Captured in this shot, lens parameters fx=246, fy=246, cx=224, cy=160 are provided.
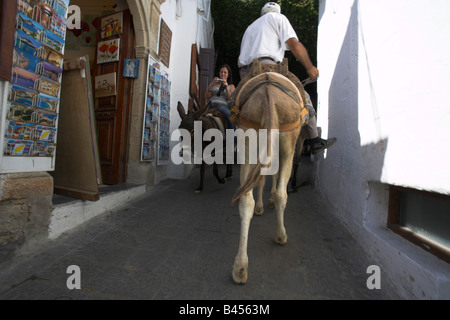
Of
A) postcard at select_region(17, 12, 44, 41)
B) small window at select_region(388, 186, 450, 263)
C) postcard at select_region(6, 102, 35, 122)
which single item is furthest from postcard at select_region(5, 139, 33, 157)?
small window at select_region(388, 186, 450, 263)

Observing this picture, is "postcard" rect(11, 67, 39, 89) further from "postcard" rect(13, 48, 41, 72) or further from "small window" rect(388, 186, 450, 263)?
"small window" rect(388, 186, 450, 263)

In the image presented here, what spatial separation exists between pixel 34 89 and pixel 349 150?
11.6ft

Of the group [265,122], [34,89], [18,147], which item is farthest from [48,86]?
[265,122]

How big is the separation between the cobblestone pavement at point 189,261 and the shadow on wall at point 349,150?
1.22ft

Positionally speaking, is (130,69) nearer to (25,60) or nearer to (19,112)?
(25,60)

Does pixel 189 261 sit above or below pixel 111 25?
below

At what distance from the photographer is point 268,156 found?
1905 mm

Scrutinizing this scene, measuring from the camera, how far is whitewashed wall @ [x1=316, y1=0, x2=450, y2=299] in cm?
156

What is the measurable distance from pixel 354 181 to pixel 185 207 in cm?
249

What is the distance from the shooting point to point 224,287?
1.87 m

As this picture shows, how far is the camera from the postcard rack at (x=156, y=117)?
191 inches

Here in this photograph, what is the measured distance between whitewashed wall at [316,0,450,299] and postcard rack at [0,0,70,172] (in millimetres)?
3245

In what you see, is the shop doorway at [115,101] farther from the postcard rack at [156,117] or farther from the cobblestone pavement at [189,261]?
the cobblestone pavement at [189,261]
